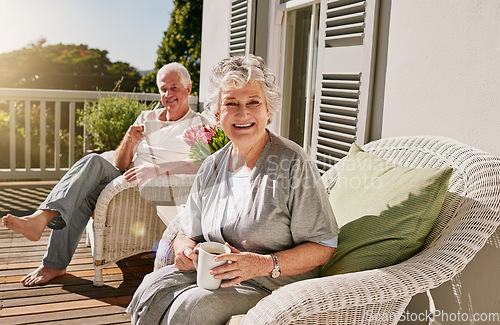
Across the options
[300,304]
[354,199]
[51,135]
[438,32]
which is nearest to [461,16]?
[438,32]

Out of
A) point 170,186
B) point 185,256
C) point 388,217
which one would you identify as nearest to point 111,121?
point 170,186

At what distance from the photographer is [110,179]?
119 inches

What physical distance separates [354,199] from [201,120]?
175 centimetres

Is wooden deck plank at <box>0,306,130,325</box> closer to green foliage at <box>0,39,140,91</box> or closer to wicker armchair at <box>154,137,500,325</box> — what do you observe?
wicker armchair at <box>154,137,500,325</box>

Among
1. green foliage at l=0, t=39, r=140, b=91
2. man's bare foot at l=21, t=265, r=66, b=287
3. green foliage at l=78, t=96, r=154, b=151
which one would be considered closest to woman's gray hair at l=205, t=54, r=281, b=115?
man's bare foot at l=21, t=265, r=66, b=287

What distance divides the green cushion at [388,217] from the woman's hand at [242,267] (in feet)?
0.85

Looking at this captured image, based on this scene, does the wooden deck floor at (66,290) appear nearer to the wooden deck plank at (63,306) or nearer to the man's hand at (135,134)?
the wooden deck plank at (63,306)

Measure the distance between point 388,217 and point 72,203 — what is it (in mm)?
1960

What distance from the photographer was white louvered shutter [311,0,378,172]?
86.3 inches

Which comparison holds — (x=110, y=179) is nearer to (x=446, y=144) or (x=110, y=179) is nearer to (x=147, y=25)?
(x=446, y=144)

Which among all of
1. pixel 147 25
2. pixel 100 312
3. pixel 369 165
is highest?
pixel 147 25

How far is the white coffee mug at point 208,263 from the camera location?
1.37 m

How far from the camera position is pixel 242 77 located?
1602mm

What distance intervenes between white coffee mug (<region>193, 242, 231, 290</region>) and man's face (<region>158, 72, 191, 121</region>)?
76.0 inches
